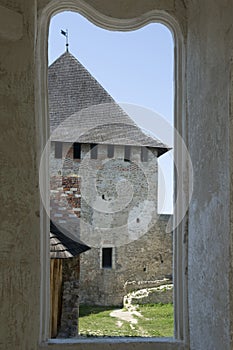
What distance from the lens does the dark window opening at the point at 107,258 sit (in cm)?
805

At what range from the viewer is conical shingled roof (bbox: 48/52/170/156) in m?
4.98

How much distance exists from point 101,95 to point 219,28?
470 cm

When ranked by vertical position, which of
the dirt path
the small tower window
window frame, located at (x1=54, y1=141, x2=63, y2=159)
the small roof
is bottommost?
the dirt path

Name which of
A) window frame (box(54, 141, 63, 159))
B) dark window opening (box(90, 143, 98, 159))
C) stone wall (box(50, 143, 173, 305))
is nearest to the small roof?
window frame (box(54, 141, 63, 159))

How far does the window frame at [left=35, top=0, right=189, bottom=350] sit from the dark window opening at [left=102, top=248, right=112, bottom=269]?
21.2 ft

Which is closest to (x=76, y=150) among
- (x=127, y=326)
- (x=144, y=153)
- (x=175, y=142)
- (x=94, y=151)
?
(x=94, y=151)

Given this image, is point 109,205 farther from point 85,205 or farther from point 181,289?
point 181,289

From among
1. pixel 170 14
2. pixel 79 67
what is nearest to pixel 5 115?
pixel 170 14

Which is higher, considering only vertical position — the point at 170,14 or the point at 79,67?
the point at 79,67

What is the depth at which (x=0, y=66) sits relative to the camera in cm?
131

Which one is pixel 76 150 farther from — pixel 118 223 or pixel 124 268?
pixel 118 223

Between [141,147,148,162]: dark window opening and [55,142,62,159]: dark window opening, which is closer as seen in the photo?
[55,142,62,159]: dark window opening

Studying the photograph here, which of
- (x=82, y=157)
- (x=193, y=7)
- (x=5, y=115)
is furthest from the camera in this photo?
(x=82, y=157)

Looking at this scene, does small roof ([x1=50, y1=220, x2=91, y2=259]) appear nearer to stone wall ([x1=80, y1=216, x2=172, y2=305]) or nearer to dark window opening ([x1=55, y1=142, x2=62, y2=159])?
dark window opening ([x1=55, y1=142, x2=62, y2=159])
